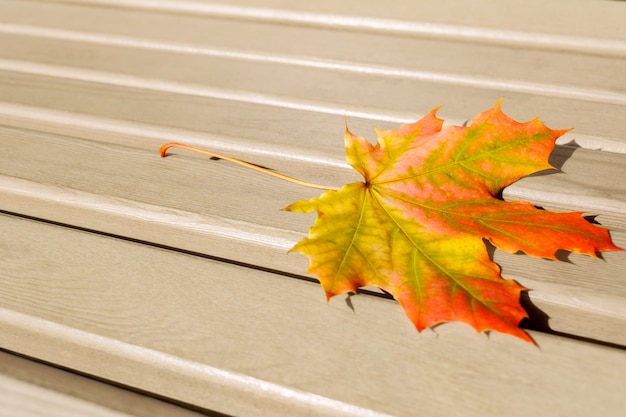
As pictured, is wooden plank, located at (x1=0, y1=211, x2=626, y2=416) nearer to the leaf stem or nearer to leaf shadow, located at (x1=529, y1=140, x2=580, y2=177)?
the leaf stem

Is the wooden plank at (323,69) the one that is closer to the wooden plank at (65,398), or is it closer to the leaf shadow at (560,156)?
the leaf shadow at (560,156)

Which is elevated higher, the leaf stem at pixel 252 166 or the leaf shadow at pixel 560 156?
the leaf shadow at pixel 560 156

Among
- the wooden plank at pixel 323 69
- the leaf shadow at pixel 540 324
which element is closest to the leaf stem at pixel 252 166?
the wooden plank at pixel 323 69

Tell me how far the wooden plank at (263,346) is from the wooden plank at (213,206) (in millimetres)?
40

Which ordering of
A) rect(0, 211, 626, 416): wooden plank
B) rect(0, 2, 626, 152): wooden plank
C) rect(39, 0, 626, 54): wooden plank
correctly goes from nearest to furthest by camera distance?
rect(0, 211, 626, 416): wooden plank < rect(0, 2, 626, 152): wooden plank < rect(39, 0, 626, 54): wooden plank

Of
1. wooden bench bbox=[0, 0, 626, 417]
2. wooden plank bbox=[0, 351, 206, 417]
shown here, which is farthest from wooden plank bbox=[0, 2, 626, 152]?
wooden plank bbox=[0, 351, 206, 417]

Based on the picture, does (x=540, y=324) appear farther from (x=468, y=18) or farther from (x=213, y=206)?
(x=468, y=18)

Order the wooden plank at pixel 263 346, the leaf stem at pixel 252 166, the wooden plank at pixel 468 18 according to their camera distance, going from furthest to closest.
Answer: the wooden plank at pixel 468 18 < the leaf stem at pixel 252 166 < the wooden plank at pixel 263 346

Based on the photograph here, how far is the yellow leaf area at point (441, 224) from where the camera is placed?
648mm

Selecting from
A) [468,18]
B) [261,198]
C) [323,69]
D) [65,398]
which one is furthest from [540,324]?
[468,18]

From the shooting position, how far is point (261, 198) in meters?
0.89

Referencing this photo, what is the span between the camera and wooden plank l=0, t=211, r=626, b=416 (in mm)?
627

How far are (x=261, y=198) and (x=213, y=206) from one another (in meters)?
0.08

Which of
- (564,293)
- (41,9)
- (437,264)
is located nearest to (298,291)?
(437,264)
